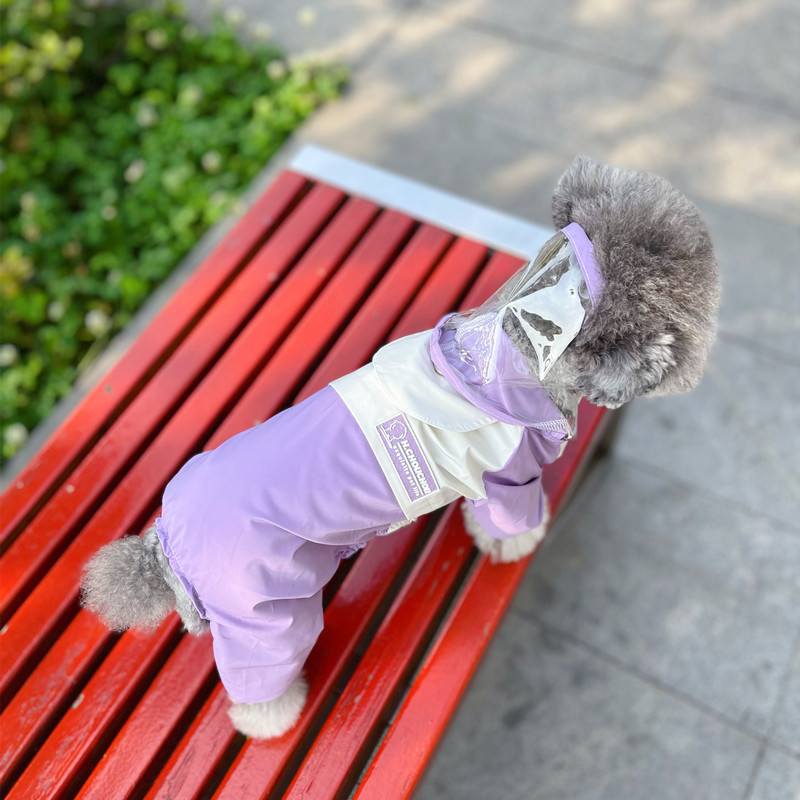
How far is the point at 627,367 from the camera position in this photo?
1295 mm

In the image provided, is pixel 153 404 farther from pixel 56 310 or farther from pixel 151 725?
pixel 56 310

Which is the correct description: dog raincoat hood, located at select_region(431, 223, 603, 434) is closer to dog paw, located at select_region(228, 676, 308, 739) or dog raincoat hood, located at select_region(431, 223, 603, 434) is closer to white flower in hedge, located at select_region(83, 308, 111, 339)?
dog paw, located at select_region(228, 676, 308, 739)

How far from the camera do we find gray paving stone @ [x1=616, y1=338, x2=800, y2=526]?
7.70 ft

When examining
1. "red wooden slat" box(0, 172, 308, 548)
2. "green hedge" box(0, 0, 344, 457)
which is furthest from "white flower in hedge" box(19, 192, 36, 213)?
"red wooden slat" box(0, 172, 308, 548)

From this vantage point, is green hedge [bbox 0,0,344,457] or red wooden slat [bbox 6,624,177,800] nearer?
red wooden slat [bbox 6,624,177,800]

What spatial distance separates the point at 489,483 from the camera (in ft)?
5.03

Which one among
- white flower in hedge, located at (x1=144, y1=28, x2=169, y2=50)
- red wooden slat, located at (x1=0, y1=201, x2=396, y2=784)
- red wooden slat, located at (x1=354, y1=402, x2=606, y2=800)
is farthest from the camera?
white flower in hedge, located at (x1=144, y1=28, x2=169, y2=50)

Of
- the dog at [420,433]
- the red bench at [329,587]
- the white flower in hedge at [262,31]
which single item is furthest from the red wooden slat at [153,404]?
the white flower in hedge at [262,31]

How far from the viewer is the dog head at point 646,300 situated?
4.26 ft

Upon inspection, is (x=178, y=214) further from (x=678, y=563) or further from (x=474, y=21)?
(x=678, y=563)

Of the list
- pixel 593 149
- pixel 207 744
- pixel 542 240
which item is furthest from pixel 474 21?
pixel 207 744

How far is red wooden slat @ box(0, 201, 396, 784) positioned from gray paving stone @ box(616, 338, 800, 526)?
99cm

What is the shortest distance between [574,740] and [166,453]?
132 cm

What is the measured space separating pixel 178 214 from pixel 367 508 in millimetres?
2024
